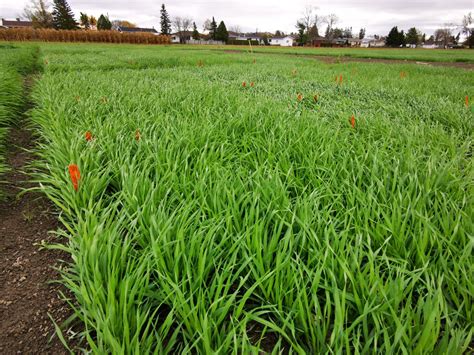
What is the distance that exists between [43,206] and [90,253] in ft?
3.91

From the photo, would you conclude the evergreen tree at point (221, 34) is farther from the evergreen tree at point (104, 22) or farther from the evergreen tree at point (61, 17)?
the evergreen tree at point (61, 17)

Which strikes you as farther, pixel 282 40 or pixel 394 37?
pixel 282 40

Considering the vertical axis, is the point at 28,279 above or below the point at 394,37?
below

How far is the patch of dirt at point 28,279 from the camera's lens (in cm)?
108

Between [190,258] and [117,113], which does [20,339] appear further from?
[117,113]

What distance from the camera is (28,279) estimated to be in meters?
1.37

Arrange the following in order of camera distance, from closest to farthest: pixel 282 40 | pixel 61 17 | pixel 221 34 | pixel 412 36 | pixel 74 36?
pixel 74 36 < pixel 61 17 < pixel 412 36 < pixel 221 34 < pixel 282 40

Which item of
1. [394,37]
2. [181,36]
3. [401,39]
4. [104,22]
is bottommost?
[401,39]

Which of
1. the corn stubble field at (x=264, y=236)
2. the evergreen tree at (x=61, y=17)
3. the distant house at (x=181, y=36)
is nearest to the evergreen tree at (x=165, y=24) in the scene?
the distant house at (x=181, y=36)

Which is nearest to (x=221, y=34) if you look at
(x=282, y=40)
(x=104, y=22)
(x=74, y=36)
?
(x=104, y=22)

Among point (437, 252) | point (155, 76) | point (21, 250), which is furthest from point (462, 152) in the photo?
point (155, 76)

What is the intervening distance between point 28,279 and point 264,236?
120 cm

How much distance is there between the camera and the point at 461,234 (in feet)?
4.42

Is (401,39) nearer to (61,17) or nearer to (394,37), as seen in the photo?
(394,37)
